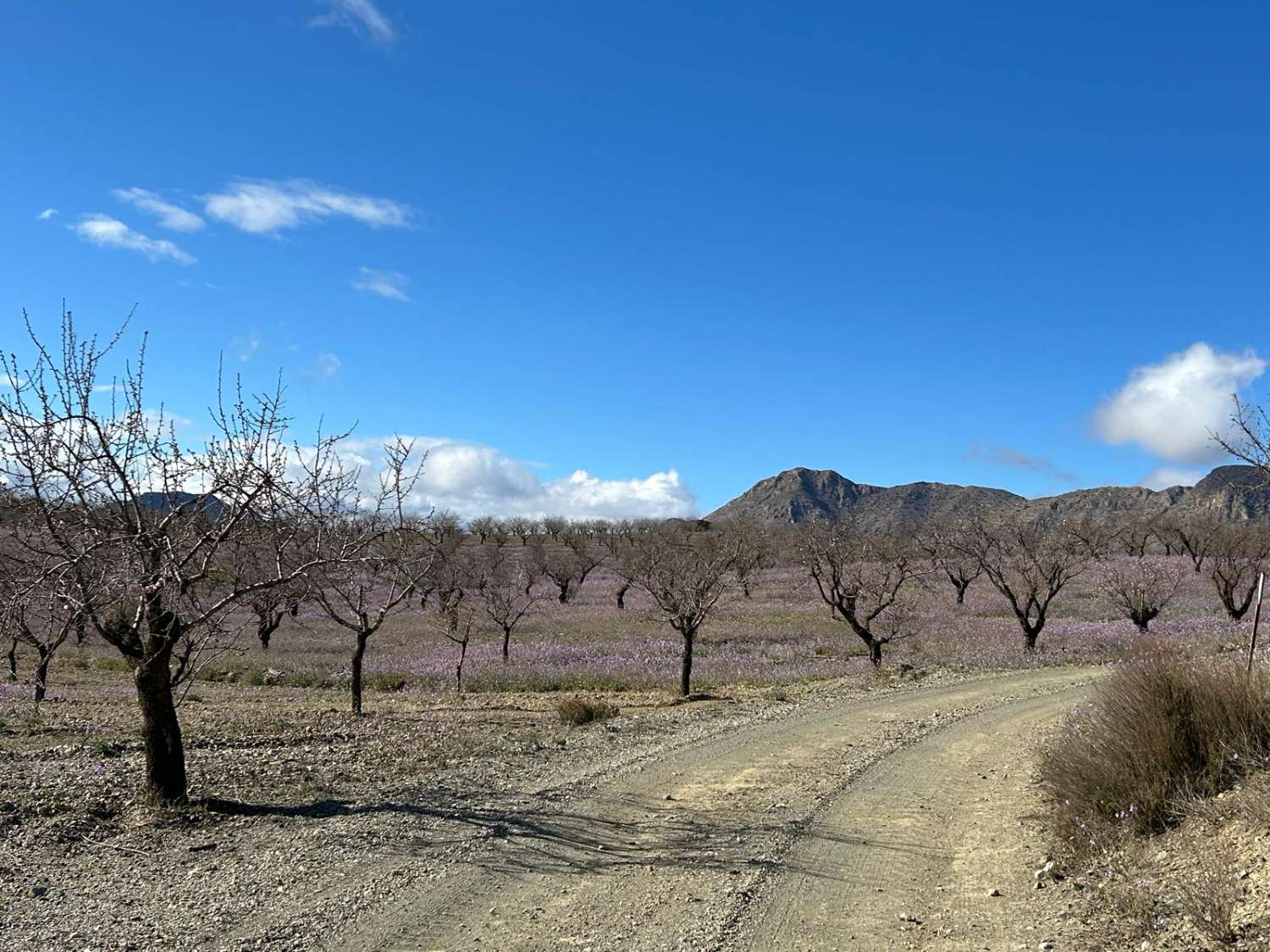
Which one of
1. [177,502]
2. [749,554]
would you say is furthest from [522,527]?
[177,502]

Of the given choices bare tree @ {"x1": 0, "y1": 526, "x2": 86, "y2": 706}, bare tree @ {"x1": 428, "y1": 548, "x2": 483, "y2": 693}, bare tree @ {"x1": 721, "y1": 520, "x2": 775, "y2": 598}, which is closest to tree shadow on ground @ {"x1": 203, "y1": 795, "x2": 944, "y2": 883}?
bare tree @ {"x1": 0, "y1": 526, "x2": 86, "y2": 706}

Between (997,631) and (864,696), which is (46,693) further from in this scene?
(997,631)

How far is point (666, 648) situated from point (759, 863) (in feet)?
98.3

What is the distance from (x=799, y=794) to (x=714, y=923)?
4541mm

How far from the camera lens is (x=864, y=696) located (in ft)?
68.8

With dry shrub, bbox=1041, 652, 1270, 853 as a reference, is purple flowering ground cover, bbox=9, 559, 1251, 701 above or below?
below

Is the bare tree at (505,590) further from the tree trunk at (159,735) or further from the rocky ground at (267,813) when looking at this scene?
the tree trunk at (159,735)

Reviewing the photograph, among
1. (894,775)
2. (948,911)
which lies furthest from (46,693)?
(948,911)

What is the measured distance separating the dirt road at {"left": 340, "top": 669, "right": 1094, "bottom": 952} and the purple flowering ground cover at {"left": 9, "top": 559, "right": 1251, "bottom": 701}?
1074 centimetres

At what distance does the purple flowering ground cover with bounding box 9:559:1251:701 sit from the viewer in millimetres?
29047

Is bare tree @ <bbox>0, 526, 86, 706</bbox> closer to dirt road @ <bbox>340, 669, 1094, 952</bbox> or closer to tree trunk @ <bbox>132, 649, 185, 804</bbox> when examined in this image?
tree trunk @ <bbox>132, 649, 185, 804</bbox>

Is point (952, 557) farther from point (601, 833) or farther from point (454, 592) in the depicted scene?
point (601, 833)

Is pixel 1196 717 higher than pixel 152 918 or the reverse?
higher

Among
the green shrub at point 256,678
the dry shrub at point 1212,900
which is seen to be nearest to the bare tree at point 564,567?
the green shrub at point 256,678
